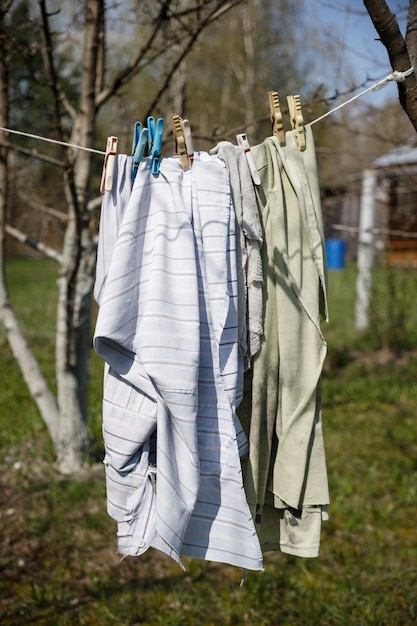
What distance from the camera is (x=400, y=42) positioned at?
5.00ft

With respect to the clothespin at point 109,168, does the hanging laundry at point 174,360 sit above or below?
below

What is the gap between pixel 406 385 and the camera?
224 inches

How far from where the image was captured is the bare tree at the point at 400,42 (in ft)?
4.83

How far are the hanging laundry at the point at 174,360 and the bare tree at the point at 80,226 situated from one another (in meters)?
1.48

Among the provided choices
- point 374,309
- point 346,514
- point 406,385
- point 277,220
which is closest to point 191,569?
point 346,514

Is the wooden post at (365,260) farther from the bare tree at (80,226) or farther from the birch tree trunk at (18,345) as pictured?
the birch tree trunk at (18,345)

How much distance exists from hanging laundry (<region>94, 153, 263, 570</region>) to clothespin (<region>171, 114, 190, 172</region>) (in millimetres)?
20

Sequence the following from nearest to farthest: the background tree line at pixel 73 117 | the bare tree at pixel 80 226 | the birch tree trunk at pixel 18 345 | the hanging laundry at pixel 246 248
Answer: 1. the hanging laundry at pixel 246 248
2. the background tree line at pixel 73 117
3. the bare tree at pixel 80 226
4. the birch tree trunk at pixel 18 345

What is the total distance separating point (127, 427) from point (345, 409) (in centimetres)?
390

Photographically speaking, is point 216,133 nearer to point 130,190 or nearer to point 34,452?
point 130,190

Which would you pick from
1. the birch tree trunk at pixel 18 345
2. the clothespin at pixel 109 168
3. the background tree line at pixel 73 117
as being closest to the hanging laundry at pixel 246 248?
the clothespin at pixel 109 168

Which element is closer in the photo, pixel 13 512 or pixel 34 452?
pixel 13 512

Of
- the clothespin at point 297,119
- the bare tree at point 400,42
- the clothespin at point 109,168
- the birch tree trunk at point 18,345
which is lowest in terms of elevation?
the birch tree trunk at point 18,345

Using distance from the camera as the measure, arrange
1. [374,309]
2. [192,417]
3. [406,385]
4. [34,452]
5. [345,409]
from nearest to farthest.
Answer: [192,417]
[34,452]
[345,409]
[406,385]
[374,309]
